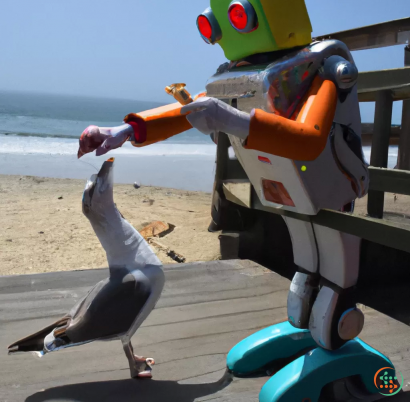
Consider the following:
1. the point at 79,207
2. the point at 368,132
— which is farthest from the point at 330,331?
the point at 79,207

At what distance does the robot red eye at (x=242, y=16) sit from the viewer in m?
1.13

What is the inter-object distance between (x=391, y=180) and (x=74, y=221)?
3893 mm

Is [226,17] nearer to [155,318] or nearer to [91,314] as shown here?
[91,314]

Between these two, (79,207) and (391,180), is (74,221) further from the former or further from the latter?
(391,180)

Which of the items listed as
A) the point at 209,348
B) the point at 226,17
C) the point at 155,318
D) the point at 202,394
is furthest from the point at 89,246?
the point at 226,17

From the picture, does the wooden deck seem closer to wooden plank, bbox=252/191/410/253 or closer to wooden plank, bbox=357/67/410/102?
wooden plank, bbox=252/191/410/253

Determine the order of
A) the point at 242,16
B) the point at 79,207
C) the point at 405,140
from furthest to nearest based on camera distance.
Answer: the point at 79,207
the point at 405,140
the point at 242,16

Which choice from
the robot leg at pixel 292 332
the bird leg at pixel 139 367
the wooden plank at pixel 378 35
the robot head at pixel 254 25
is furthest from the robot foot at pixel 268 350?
the wooden plank at pixel 378 35

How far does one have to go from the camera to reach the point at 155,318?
6.63 ft

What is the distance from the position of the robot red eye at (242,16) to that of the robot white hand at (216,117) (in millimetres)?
268

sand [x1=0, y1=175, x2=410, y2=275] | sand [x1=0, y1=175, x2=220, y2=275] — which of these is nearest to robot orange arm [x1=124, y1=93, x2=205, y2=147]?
sand [x1=0, y1=175, x2=410, y2=275]

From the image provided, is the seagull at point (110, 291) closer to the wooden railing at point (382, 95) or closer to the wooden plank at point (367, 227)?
the wooden plank at point (367, 227)

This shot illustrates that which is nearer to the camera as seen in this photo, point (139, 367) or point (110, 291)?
point (110, 291)

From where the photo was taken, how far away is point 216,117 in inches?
39.9
